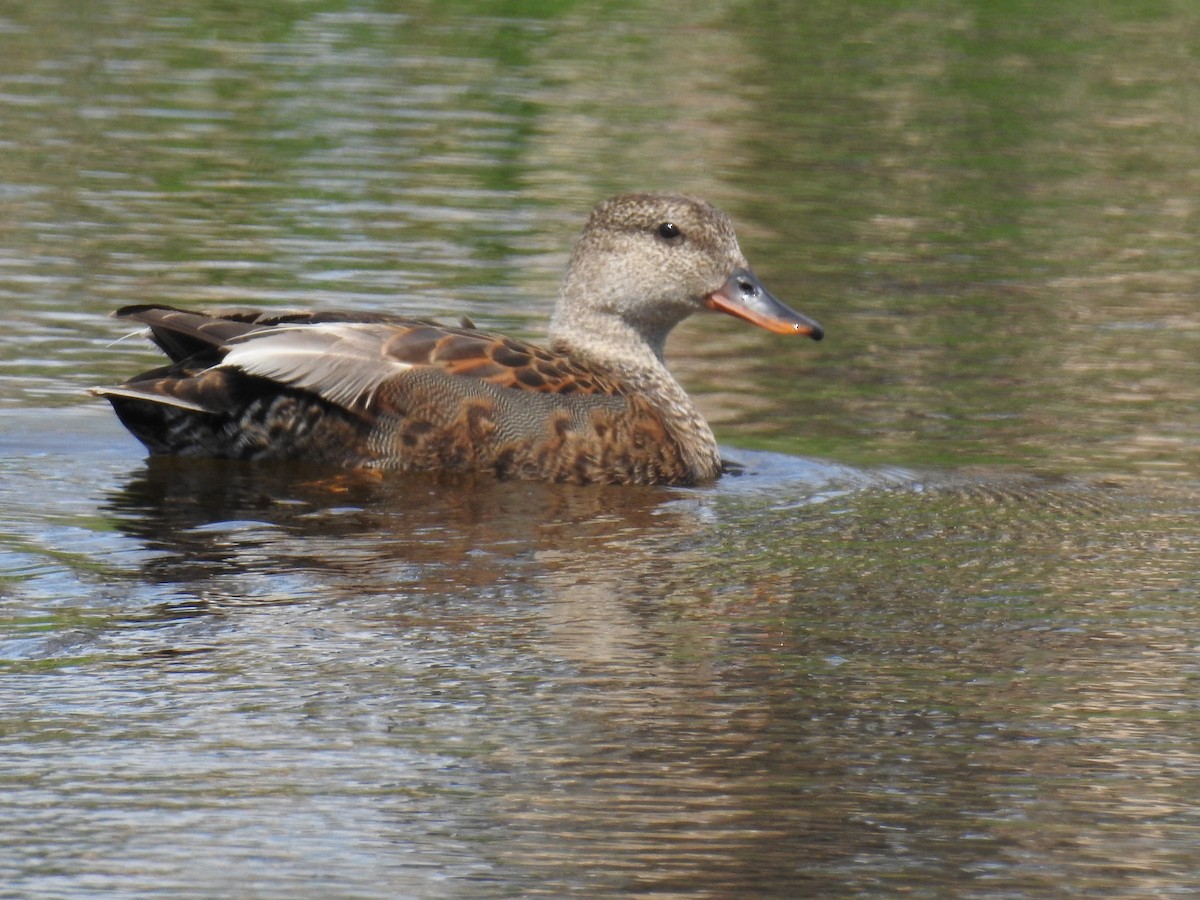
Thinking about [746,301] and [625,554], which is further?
[746,301]

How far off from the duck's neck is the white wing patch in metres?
0.95

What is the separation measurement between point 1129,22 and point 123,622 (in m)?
19.2

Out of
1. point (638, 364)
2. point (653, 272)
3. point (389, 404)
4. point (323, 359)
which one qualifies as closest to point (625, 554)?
point (389, 404)

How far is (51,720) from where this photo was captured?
16.6 feet

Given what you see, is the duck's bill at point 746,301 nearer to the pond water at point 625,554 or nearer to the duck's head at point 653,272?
the duck's head at point 653,272

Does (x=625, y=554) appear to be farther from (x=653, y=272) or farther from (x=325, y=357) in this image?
(x=653, y=272)

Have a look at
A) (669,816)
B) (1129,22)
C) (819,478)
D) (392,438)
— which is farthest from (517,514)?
(1129,22)

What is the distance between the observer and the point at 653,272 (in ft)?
30.1

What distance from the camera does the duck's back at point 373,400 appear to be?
8148mm

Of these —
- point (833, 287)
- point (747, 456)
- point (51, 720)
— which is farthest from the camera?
point (833, 287)

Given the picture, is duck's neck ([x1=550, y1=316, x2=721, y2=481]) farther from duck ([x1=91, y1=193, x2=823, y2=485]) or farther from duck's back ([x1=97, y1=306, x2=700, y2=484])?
duck's back ([x1=97, y1=306, x2=700, y2=484])

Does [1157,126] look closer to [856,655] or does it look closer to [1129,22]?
[1129,22]

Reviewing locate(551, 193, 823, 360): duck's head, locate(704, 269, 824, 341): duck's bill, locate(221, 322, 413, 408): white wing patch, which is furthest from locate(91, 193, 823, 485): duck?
locate(704, 269, 824, 341): duck's bill

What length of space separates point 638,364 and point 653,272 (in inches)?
15.3
